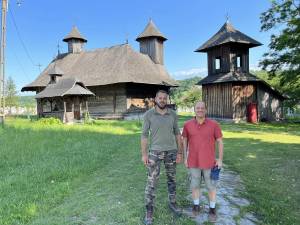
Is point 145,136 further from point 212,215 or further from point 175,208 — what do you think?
point 212,215

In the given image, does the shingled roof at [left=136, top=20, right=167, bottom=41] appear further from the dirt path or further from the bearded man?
the bearded man

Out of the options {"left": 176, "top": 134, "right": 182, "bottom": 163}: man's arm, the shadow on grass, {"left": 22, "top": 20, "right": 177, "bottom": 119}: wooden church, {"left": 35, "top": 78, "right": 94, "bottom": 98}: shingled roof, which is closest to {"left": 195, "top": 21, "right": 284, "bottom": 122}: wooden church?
{"left": 22, "top": 20, "right": 177, "bottom": 119}: wooden church

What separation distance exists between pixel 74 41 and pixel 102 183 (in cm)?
3742

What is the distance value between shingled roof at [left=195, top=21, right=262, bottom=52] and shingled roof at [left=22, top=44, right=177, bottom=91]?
5847 millimetres

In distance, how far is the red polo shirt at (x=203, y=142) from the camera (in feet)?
18.3

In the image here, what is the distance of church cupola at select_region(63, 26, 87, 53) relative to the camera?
141 ft

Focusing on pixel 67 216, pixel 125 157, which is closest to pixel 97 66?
pixel 125 157

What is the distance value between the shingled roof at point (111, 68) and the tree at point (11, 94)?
24.8m

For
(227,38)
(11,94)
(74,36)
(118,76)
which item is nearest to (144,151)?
(227,38)

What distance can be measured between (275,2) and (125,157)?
2128 centimetres

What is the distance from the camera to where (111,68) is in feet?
116

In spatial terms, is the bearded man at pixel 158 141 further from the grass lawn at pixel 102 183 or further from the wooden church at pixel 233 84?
the wooden church at pixel 233 84

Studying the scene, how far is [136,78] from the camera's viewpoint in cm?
3309

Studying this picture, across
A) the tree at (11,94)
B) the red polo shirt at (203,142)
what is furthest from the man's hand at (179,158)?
the tree at (11,94)
